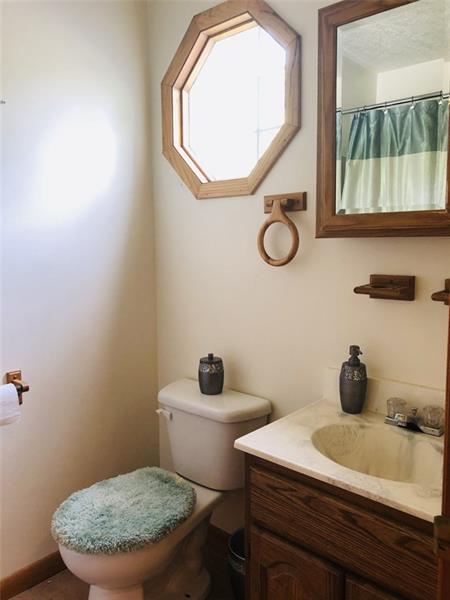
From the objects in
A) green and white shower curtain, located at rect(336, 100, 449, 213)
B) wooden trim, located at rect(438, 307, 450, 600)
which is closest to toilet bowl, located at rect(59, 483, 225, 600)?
wooden trim, located at rect(438, 307, 450, 600)

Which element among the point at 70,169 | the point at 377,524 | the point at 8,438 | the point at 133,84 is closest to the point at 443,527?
the point at 377,524

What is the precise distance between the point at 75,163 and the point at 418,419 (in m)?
1.53

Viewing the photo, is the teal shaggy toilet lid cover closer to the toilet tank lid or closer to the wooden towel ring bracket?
the toilet tank lid

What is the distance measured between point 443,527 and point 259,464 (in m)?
0.71

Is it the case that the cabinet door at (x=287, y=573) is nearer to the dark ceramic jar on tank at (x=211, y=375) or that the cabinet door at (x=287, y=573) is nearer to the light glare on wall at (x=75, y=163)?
the dark ceramic jar on tank at (x=211, y=375)

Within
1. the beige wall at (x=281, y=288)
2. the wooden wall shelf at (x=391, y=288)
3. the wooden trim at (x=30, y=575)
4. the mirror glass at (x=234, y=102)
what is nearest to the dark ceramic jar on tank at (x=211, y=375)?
the beige wall at (x=281, y=288)

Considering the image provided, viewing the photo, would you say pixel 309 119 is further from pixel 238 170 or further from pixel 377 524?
pixel 377 524

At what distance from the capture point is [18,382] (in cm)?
164

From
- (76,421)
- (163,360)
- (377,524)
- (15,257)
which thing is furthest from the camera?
(163,360)

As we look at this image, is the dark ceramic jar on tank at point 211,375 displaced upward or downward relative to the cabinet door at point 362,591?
upward

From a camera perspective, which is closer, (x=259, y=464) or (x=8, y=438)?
(x=259, y=464)

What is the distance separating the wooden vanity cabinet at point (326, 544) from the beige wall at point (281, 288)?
1.65ft

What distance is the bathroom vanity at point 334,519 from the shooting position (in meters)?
0.98

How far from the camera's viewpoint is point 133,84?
2.00m
